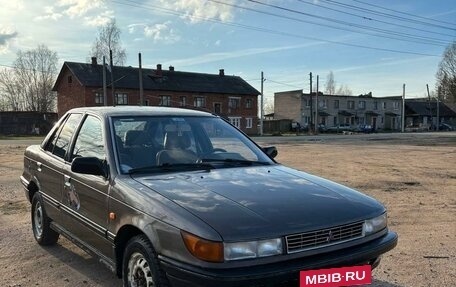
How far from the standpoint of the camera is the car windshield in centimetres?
419

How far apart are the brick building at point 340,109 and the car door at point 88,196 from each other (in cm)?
7359

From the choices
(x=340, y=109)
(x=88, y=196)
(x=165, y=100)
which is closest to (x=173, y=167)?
(x=88, y=196)

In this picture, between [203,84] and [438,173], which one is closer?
[438,173]

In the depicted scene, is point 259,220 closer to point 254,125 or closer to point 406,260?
point 406,260

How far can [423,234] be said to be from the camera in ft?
20.7

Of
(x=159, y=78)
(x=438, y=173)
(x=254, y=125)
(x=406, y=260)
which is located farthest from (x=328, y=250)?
(x=254, y=125)

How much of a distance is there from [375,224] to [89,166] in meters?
2.35

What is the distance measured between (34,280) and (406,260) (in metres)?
3.87

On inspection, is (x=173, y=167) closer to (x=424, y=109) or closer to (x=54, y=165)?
(x=54, y=165)

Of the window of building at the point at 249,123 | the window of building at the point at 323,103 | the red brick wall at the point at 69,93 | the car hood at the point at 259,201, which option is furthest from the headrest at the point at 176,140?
the window of building at the point at 323,103

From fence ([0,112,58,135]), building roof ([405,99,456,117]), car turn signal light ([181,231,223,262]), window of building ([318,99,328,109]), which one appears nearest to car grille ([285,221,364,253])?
car turn signal light ([181,231,223,262])

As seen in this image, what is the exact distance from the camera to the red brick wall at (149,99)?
56.7 m

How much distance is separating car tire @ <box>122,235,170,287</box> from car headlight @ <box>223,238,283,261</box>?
1.74 ft

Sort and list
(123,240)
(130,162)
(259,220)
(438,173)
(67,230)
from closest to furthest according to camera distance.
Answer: (259,220) < (123,240) < (130,162) < (67,230) < (438,173)
